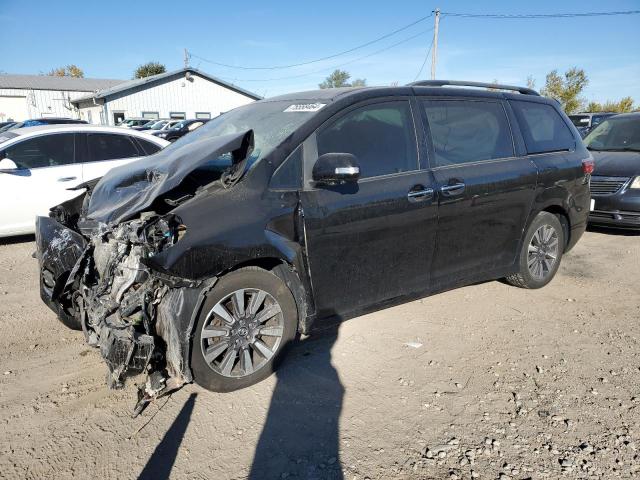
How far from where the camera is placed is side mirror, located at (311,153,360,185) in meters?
3.02

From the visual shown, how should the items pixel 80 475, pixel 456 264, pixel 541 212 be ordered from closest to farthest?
pixel 80 475 < pixel 456 264 < pixel 541 212

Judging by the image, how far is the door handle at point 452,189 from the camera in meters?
3.71

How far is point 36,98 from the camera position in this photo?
39.2 meters

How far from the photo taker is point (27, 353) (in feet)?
11.9

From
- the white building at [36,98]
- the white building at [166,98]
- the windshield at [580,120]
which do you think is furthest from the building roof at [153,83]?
the windshield at [580,120]

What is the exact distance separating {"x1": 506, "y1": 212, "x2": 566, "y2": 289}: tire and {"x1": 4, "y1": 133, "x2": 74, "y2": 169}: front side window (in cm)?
624

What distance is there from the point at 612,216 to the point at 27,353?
7.50 m

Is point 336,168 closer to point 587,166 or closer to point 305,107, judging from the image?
point 305,107

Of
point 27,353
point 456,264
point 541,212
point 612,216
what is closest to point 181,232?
point 27,353

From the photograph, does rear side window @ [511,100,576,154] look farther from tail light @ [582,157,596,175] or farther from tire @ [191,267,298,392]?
tire @ [191,267,298,392]

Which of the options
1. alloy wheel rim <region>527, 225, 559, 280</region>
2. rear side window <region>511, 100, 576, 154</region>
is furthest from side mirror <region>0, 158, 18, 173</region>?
alloy wheel rim <region>527, 225, 559, 280</region>

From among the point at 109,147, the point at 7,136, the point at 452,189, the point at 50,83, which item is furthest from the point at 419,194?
the point at 50,83

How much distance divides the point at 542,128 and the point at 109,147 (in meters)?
6.03

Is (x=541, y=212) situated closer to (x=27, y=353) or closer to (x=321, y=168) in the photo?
(x=321, y=168)
